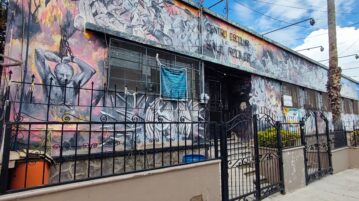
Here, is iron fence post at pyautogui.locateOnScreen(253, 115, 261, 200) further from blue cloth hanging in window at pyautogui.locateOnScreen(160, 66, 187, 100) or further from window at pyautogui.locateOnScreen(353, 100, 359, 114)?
window at pyautogui.locateOnScreen(353, 100, 359, 114)

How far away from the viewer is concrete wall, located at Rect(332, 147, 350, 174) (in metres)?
9.69

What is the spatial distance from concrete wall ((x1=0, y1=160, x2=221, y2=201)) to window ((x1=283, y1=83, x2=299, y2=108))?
1164cm

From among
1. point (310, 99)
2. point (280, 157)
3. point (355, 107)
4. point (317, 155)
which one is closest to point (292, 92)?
point (310, 99)

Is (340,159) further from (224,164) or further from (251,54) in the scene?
(224,164)

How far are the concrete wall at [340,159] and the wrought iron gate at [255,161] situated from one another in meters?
4.06

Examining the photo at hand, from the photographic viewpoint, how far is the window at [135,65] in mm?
7230

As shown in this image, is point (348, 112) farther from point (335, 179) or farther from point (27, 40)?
point (27, 40)

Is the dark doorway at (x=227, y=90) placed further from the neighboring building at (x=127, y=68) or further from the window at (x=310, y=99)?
the window at (x=310, y=99)

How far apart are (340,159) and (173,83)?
7.69 m

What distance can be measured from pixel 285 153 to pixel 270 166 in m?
0.60

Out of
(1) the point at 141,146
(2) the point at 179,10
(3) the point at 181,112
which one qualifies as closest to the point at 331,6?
(2) the point at 179,10

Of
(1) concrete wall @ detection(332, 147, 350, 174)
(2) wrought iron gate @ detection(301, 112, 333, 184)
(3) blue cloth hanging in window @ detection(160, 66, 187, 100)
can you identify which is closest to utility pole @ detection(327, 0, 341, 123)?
(1) concrete wall @ detection(332, 147, 350, 174)

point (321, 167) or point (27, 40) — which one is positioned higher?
point (27, 40)

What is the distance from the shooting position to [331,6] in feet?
38.7
